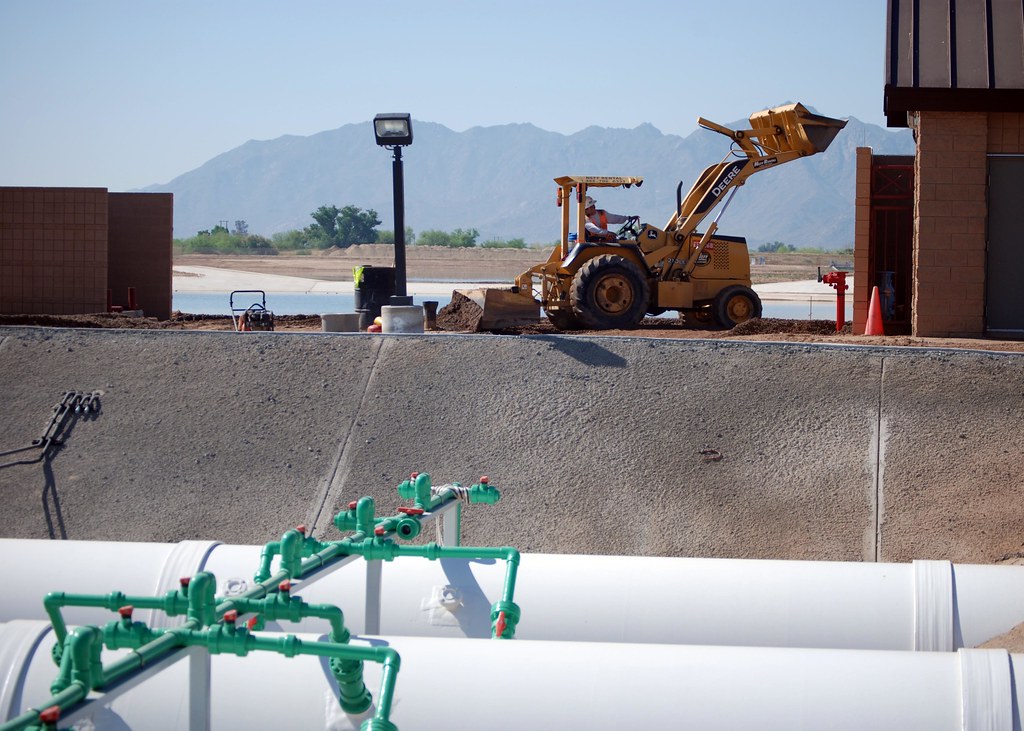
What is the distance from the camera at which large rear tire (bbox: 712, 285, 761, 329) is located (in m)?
17.1

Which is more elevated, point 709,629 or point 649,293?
point 649,293

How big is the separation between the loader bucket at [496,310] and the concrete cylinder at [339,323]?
5.57 ft

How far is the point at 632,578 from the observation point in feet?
19.0

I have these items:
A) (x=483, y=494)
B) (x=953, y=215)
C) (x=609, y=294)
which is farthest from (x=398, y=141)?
(x=483, y=494)

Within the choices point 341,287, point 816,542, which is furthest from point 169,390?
point 341,287

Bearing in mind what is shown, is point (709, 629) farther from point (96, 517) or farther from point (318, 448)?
point (96, 517)

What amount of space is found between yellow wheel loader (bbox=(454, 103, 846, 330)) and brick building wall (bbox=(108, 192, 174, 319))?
23.6ft

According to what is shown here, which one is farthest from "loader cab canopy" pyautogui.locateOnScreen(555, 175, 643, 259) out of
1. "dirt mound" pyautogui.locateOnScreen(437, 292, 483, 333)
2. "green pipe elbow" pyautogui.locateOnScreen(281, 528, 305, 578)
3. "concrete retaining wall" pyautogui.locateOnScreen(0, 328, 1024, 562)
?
"green pipe elbow" pyautogui.locateOnScreen(281, 528, 305, 578)

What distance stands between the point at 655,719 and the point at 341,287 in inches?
1614

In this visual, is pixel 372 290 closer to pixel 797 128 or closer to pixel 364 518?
pixel 797 128

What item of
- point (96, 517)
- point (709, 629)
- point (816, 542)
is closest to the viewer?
point (709, 629)

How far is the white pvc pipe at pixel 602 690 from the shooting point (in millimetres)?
3861

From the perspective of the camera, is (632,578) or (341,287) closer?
(632,578)

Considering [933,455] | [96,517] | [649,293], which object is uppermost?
[649,293]
